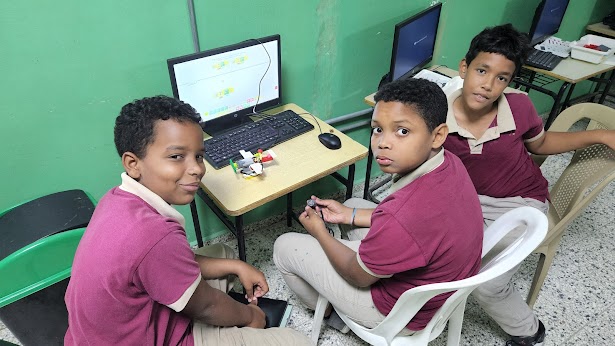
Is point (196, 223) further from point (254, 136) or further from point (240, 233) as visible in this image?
point (254, 136)

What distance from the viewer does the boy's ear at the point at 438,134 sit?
108 centimetres

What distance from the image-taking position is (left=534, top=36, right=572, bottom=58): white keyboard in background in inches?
108

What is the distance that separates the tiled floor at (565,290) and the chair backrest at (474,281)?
2.08ft

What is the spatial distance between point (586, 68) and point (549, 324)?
5.68ft

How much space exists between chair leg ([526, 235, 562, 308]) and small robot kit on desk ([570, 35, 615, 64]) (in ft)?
5.38

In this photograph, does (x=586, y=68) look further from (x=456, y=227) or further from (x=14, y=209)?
(x=14, y=209)

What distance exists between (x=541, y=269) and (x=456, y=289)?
3.34 ft

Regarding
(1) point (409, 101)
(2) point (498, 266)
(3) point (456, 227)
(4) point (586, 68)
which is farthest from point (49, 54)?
(4) point (586, 68)

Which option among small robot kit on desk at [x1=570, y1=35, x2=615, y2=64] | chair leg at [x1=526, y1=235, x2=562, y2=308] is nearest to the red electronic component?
small robot kit on desk at [x1=570, y1=35, x2=615, y2=64]

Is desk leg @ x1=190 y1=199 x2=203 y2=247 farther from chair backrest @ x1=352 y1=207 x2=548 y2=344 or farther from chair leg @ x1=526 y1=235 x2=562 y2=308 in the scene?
chair leg @ x1=526 y1=235 x2=562 y2=308

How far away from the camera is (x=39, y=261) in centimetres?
110

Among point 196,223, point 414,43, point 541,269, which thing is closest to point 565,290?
point 541,269

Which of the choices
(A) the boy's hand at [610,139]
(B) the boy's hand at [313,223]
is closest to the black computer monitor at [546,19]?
(A) the boy's hand at [610,139]

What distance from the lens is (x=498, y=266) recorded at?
37.5 inches
